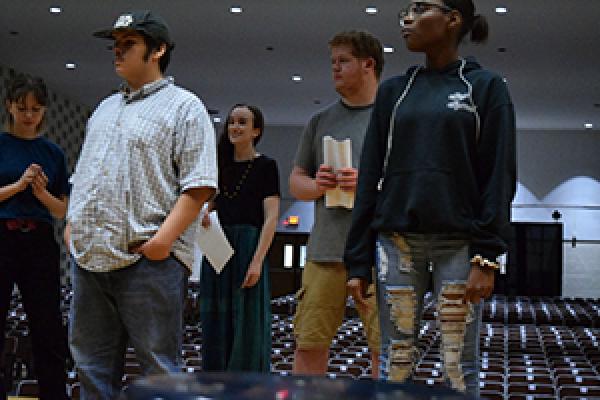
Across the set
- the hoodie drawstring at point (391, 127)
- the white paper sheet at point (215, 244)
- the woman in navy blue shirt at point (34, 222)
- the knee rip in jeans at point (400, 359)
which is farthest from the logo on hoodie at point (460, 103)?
the woman in navy blue shirt at point (34, 222)

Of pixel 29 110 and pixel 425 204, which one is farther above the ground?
pixel 29 110

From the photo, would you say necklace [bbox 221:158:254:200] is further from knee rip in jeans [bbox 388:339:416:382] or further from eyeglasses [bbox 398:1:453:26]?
knee rip in jeans [bbox 388:339:416:382]

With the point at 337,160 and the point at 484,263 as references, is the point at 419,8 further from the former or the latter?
the point at 337,160

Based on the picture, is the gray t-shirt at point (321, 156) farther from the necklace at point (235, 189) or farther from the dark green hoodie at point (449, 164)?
the dark green hoodie at point (449, 164)

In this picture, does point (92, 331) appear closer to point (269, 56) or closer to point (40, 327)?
point (40, 327)

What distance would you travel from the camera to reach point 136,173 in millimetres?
2697

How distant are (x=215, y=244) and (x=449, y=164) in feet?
5.19

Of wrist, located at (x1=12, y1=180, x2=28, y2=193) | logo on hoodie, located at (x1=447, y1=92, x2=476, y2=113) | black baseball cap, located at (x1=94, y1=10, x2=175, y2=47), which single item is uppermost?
black baseball cap, located at (x1=94, y1=10, x2=175, y2=47)

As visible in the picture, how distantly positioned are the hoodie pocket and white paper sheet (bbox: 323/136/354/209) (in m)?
0.82

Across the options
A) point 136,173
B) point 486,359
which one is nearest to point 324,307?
point 136,173

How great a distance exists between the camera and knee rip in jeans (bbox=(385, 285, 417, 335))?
8.08 feet

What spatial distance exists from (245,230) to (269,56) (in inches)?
436

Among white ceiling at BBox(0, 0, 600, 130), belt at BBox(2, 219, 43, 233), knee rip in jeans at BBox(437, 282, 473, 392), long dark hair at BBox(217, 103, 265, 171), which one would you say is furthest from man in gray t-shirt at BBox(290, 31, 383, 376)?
white ceiling at BBox(0, 0, 600, 130)

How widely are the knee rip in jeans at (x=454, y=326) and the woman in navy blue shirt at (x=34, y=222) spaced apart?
5.60ft
